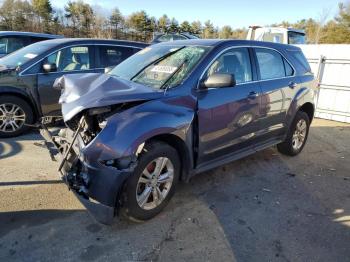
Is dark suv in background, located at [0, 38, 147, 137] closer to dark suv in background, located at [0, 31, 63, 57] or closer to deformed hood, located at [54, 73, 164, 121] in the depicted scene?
deformed hood, located at [54, 73, 164, 121]

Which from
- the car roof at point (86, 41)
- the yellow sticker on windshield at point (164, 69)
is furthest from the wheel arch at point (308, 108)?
the car roof at point (86, 41)

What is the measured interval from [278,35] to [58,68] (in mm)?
9296

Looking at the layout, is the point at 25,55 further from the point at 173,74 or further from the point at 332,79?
the point at 332,79

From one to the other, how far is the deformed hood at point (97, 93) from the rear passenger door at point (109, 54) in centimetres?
308

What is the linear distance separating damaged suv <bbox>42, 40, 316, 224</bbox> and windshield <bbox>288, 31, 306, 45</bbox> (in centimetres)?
850

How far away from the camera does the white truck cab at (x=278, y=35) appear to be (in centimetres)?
1238

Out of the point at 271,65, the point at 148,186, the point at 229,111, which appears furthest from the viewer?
the point at 271,65

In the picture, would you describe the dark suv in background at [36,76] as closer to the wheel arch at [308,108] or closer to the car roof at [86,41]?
the car roof at [86,41]

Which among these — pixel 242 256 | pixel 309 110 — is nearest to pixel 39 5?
pixel 309 110

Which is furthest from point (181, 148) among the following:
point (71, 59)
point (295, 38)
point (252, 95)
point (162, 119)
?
point (295, 38)

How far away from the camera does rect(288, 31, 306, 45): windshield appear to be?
12.5m

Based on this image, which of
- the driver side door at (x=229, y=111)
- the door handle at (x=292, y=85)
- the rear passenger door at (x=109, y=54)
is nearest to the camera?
the driver side door at (x=229, y=111)

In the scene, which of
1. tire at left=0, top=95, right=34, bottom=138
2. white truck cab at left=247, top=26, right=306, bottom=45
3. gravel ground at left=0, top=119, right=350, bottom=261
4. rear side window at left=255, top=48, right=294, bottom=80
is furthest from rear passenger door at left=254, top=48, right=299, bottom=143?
white truck cab at left=247, top=26, right=306, bottom=45

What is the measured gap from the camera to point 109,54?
6.77 meters
